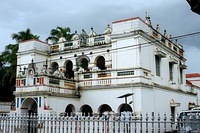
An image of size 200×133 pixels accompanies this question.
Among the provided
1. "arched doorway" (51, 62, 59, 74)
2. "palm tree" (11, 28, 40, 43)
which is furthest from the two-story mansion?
"palm tree" (11, 28, 40, 43)

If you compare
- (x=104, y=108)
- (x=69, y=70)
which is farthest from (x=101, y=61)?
(x=104, y=108)

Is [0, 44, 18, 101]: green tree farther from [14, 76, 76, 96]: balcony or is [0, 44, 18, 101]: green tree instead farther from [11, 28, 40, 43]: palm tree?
[14, 76, 76, 96]: balcony

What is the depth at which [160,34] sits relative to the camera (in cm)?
2175

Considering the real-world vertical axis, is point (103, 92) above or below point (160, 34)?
below

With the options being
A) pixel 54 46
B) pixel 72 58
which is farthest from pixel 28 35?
pixel 72 58

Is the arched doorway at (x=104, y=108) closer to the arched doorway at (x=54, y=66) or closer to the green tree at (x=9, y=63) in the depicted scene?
the arched doorway at (x=54, y=66)

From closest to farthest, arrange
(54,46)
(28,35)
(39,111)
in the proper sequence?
(39,111), (54,46), (28,35)

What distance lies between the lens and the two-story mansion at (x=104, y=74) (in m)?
17.2

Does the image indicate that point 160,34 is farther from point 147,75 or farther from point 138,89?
point 138,89

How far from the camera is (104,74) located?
1875cm

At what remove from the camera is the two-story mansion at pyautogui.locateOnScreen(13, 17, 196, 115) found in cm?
1722

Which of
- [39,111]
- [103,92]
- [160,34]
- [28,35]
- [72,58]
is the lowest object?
[39,111]

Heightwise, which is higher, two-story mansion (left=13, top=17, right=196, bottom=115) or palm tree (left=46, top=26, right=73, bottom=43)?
palm tree (left=46, top=26, right=73, bottom=43)

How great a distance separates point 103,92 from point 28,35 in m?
17.3
